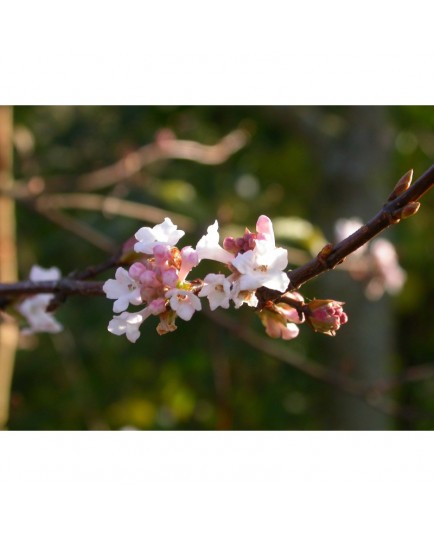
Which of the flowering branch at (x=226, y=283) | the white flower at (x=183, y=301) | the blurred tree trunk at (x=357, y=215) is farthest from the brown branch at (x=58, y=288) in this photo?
the blurred tree trunk at (x=357, y=215)

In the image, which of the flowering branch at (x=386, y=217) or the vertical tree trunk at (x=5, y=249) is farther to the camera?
the vertical tree trunk at (x=5, y=249)

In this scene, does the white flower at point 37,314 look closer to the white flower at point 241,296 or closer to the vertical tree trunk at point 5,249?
the white flower at point 241,296

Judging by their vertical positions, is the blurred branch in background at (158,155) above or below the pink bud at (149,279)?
above

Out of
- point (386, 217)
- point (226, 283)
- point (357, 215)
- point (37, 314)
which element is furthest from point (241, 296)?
point (357, 215)

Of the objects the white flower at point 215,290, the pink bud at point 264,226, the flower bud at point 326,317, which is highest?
the pink bud at point 264,226

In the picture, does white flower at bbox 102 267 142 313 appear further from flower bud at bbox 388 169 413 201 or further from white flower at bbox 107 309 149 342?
flower bud at bbox 388 169 413 201

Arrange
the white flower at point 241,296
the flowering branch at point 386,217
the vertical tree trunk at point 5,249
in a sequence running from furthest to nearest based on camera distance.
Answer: the vertical tree trunk at point 5,249 < the white flower at point 241,296 < the flowering branch at point 386,217

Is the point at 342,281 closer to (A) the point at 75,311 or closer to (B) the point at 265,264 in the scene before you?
(A) the point at 75,311

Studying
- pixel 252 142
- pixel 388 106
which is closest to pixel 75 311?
pixel 252 142
